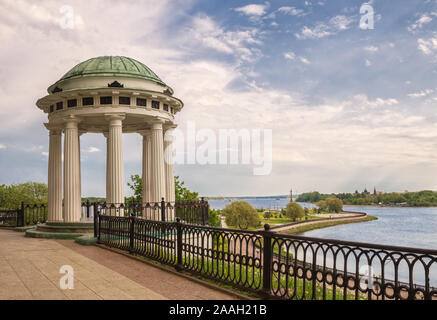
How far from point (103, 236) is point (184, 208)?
4.27 metres

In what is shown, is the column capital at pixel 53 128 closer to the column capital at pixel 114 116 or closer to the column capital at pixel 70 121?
the column capital at pixel 70 121

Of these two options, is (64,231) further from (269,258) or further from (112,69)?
(269,258)

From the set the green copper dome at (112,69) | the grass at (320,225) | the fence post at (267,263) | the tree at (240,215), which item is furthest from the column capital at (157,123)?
the grass at (320,225)

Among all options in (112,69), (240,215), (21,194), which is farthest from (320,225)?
(112,69)

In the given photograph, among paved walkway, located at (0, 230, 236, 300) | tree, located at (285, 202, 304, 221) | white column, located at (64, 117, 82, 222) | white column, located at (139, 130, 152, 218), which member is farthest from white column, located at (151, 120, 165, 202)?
tree, located at (285, 202, 304, 221)

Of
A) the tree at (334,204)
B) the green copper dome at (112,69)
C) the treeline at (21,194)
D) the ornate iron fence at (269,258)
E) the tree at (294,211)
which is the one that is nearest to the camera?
the ornate iron fence at (269,258)

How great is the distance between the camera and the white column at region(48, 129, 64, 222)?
1905 cm

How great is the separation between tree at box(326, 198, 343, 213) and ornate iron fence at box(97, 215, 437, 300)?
489 feet

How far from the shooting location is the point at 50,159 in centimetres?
1944

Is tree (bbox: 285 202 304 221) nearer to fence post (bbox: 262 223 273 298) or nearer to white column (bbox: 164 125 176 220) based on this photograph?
white column (bbox: 164 125 176 220)

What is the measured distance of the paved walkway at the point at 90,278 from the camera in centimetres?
705

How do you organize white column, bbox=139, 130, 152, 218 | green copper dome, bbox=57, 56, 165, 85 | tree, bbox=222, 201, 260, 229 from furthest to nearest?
tree, bbox=222, 201, 260, 229 < white column, bbox=139, 130, 152, 218 < green copper dome, bbox=57, 56, 165, 85

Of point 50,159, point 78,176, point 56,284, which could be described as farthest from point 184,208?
Answer: point 56,284

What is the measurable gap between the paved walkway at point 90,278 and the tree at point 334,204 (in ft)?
499
